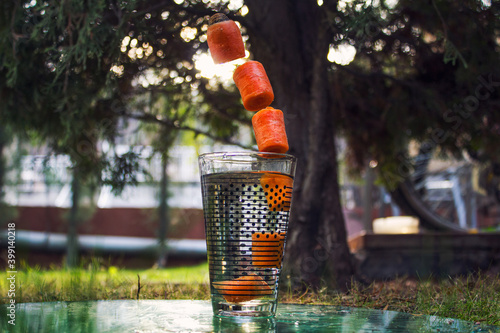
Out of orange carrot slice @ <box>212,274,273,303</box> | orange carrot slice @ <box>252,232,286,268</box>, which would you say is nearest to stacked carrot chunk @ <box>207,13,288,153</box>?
orange carrot slice @ <box>252,232,286,268</box>

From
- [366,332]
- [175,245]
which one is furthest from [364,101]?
[175,245]

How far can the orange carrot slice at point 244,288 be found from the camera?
1352 millimetres

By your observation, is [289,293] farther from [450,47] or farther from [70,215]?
[70,215]

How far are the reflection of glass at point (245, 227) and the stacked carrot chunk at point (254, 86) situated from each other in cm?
10

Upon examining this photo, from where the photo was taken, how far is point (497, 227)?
22.4 feet

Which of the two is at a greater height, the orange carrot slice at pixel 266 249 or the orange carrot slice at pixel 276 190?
→ the orange carrot slice at pixel 276 190

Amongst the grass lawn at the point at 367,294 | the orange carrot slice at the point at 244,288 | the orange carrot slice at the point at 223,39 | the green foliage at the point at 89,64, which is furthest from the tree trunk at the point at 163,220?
the orange carrot slice at the point at 244,288

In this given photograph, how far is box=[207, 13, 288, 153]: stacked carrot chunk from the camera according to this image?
1.48 meters


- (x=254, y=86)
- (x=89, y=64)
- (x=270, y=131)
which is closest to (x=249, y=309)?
(x=270, y=131)

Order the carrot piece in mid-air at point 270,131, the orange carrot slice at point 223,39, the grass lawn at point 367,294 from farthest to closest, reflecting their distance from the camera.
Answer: the grass lawn at point 367,294 < the orange carrot slice at point 223,39 < the carrot piece in mid-air at point 270,131

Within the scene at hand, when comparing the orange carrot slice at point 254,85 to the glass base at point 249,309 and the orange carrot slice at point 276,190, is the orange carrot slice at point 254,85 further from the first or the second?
the glass base at point 249,309

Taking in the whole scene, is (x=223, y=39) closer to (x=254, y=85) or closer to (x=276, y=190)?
(x=254, y=85)

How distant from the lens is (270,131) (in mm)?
1477

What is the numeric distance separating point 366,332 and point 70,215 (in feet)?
23.2
